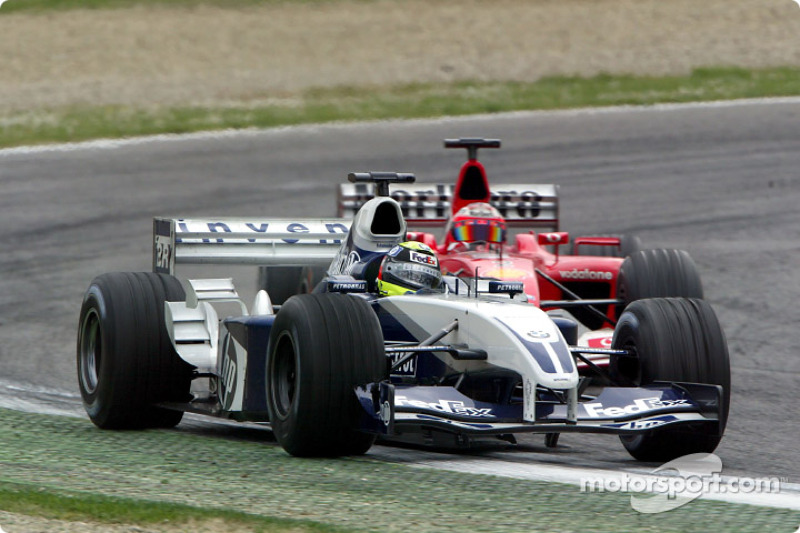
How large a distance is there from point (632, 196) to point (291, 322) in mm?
12685

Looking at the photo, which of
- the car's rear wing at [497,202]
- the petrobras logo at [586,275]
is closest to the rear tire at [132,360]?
the petrobras logo at [586,275]

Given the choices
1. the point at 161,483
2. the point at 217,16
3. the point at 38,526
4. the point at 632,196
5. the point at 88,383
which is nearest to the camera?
→ the point at 38,526

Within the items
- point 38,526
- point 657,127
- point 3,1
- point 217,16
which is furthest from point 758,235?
point 3,1

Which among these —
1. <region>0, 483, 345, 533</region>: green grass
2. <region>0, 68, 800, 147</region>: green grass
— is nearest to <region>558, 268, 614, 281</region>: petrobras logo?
<region>0, 483, 345, 533</region>: green grass

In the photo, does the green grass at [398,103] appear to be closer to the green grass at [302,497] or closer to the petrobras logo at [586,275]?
the petrobras logo at [586,275]

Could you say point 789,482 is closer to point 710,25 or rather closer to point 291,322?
point 291,322

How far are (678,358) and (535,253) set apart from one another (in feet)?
16.3

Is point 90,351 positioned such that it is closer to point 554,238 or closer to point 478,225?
point 478,225

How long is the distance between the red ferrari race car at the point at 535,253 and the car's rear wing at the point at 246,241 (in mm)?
1362

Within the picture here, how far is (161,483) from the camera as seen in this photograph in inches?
255

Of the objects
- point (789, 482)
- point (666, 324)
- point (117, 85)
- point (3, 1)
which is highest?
point (3, 1)

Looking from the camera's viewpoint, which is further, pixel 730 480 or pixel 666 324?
pixel 666 324

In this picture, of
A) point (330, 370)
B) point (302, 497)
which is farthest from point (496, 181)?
point (302, 497)

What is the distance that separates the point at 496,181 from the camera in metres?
19.6
